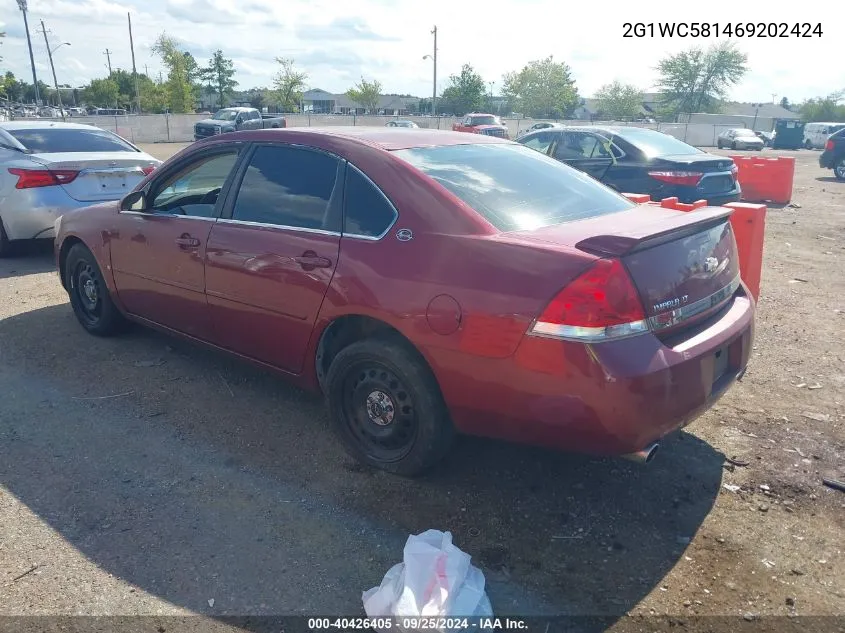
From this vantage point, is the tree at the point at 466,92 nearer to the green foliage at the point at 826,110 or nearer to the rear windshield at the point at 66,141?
the green foliage at the point at 826,110

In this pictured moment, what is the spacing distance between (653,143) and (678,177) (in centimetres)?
79

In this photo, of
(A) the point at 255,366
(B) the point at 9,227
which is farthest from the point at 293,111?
(A) the point at 255,366

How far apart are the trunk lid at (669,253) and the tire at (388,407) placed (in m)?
0.82

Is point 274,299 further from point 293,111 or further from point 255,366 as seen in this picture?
point 293,111

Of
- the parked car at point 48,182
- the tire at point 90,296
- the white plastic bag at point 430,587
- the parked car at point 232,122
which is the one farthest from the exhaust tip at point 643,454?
the parked car at point 232,122

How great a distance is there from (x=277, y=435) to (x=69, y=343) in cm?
243

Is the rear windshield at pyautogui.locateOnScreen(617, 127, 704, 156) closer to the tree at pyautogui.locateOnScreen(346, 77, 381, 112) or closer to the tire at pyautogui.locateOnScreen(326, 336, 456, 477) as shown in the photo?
the tire at pyautogui.locateOnScreen(326, 336, 456, 477)

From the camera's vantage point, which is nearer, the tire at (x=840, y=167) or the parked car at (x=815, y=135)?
the tire at (x=840, y=167)

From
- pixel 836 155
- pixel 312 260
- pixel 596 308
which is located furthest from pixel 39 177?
pixel 836 155

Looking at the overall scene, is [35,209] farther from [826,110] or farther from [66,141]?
[826,110]

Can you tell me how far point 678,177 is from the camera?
9.18 metres

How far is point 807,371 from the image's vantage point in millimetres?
4871

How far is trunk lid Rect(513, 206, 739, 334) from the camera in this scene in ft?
9.35

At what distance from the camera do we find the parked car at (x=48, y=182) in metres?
7.46
